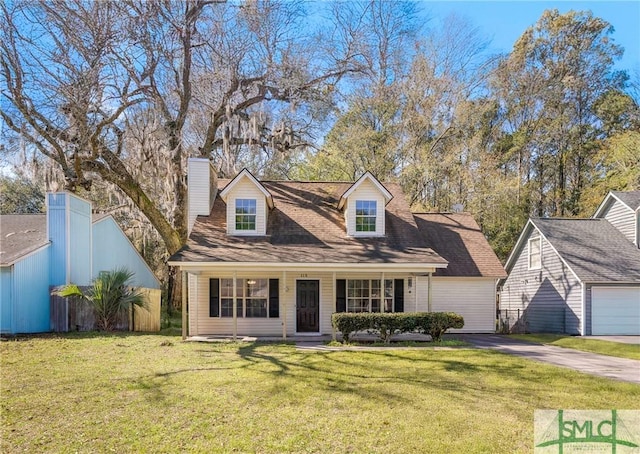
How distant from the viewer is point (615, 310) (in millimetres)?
16031

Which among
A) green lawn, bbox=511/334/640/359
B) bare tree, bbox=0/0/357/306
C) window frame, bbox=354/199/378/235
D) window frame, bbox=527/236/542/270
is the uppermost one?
bare tree, bbox=0/0/357/306

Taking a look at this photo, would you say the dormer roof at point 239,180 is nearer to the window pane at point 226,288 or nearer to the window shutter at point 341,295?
the window pane at point 226,288

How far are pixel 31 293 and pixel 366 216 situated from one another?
38.5 ft

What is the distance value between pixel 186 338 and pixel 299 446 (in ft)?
31.1

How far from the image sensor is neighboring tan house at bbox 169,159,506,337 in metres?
13.8

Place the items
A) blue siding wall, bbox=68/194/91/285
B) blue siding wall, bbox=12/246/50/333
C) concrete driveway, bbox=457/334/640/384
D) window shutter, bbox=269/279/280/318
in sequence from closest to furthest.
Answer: concrete driveway, bbox=457/334/640/384 < blue siding wall, bbox=12/246/50/333 < window shutter, bbox=269/279/280/318 < blue siding wall, bbox=68/194/91/285

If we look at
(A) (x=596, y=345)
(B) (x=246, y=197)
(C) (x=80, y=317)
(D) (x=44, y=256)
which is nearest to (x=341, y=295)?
(B) (x=246, y=197)

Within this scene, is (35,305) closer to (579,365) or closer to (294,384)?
(294,384)

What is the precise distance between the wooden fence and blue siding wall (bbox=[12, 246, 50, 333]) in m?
0.33

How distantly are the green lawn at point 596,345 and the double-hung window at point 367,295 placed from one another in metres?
4.95

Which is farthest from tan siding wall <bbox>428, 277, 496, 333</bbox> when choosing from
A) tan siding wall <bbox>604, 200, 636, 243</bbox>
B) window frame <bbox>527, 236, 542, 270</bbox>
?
tan siding wall <bbox>604, 200, 636, 243</bbox>

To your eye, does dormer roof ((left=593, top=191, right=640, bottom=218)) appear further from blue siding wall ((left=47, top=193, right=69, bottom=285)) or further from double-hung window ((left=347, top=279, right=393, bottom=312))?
blue siding wall ((left=47, top=193, right=69, bottom=285))

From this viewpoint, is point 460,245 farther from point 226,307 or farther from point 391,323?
point 226,307

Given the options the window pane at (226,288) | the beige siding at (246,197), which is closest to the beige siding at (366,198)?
the beige siding at (246,197)
